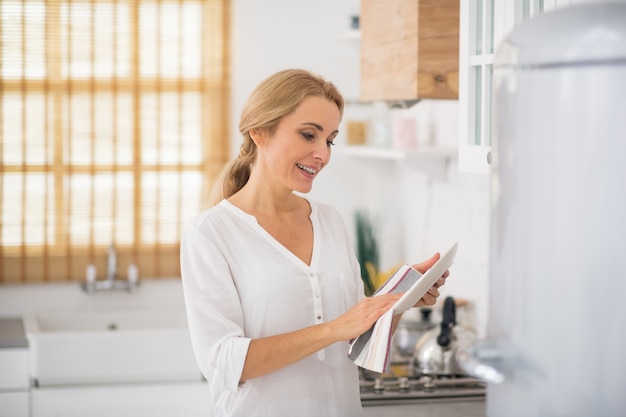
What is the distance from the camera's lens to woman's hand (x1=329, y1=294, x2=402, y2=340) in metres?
1.94

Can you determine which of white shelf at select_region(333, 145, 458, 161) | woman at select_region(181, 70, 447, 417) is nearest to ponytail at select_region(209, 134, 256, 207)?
woman at select_region(181, 70, 447, 417)

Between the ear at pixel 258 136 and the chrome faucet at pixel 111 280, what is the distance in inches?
90.8

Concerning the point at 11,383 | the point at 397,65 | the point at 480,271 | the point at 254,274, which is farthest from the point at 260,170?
the point at 11,383

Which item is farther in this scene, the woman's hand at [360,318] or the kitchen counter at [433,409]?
the kitchen counter at [433,409]

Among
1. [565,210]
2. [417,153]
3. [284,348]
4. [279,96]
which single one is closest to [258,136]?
[279,96]

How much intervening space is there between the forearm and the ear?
0.45 metres

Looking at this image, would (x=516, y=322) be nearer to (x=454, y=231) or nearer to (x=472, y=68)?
(x=472, y=68)

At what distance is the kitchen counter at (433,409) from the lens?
103 inches

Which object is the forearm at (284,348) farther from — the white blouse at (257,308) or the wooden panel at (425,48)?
the wooden panel at (425,48)

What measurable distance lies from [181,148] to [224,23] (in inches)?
23.9

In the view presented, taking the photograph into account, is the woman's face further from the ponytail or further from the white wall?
the white wall

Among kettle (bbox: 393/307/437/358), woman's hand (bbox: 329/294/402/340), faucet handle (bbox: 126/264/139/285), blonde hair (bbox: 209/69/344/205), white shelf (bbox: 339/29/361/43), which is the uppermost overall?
white shelf (bbox: 339/29/361/43)

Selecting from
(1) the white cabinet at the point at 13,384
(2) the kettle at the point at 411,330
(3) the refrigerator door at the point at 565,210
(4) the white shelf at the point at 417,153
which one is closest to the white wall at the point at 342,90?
(4) the white shelf at the point at 417,153

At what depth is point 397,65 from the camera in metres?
2.75
